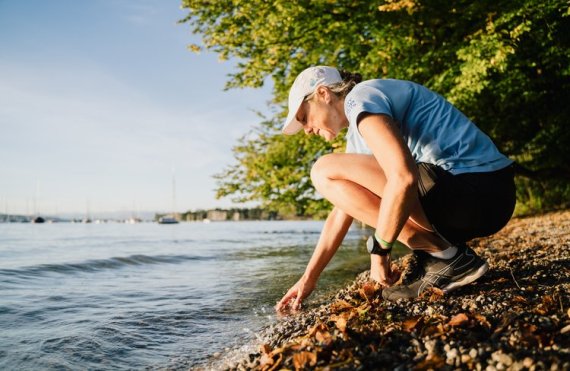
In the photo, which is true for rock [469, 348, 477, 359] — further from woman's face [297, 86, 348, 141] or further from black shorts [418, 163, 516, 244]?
woman's face [297, 86, 348, 141]

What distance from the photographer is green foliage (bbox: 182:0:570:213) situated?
8.30 m

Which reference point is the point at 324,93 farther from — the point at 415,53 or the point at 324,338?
the point at 415,53

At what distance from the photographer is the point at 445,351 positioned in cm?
211

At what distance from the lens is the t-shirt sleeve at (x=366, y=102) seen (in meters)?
2.49

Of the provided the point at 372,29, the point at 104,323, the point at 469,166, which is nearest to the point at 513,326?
the point at 469,166

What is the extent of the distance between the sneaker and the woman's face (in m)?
1.21

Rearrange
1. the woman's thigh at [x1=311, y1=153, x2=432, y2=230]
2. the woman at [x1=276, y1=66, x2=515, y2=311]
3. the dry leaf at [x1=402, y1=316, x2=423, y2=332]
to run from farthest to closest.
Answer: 1. the woman's thigh at [x1=311, y1=153, x2=432, y2=230]
2. the woman at [x1=276, y1=66, x2=515, y2=311]
3. the dry leaf at [x1=402, y1=316, x2=423, y2=332]

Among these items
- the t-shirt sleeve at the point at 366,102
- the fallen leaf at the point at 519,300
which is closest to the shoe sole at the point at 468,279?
the fallen leaf at the point at 519,300

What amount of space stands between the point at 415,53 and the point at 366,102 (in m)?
8.58

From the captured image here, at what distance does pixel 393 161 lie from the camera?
2426 millimetres

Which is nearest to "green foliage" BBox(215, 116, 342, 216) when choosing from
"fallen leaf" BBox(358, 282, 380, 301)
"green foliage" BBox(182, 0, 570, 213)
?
"green foliage" BBox(182, 0, 570, 213)

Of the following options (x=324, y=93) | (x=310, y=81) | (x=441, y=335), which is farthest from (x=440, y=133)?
(x=441, y=335)

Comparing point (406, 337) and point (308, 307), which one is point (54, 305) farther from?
point (406, 337)

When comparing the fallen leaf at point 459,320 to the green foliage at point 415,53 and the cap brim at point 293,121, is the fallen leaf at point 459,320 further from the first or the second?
the green foliage at point 415,53
